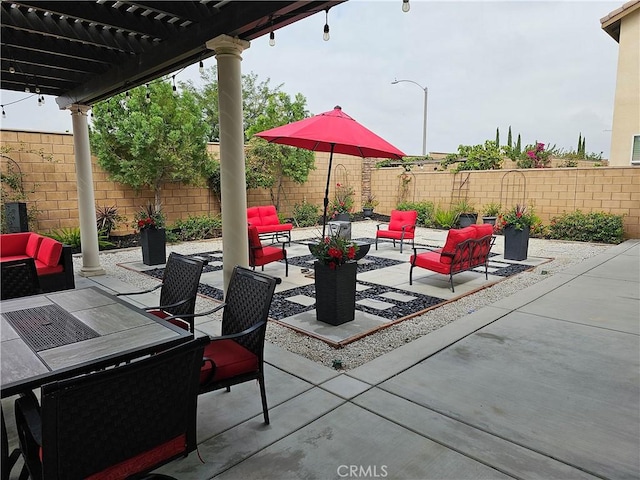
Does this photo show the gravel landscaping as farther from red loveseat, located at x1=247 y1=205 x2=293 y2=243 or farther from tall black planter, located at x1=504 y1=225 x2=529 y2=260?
red loveseat, located at x1=247 y1=205 x2=293 y2=243

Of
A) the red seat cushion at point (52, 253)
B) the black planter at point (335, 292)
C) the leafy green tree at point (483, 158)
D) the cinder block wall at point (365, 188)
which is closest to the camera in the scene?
the black planter at point (335, 292)

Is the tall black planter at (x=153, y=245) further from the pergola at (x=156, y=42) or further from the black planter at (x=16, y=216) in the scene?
the pergola at (x=156, y=42)

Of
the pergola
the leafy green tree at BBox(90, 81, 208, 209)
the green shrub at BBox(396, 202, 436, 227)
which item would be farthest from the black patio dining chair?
the green shrub at BBox(396, 202, 436, 227)

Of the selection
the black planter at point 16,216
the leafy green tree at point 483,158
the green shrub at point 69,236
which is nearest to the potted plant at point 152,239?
the green shrub at point 69,236

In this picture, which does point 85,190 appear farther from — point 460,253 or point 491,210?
point 491,210

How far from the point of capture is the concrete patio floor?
6.72 feet

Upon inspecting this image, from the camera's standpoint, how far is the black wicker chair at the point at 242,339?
2.24 metres

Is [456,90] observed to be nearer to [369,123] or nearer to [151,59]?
[369,123]

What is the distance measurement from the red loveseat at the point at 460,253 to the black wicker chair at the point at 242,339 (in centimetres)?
368

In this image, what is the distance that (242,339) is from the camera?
2578 mm

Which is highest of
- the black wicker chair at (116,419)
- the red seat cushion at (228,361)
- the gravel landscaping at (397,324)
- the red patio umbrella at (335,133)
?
the red patio umbrella at (335,133)

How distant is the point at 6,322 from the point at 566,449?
10.2 feet

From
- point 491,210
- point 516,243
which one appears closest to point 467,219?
point 491,210

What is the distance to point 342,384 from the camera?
2877 millimetres
